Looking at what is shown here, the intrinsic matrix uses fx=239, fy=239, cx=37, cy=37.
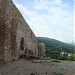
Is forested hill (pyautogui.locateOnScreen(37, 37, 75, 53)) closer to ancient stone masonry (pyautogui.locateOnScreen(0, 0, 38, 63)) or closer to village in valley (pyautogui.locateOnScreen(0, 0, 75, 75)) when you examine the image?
ancient stone masonry (pyautogui.locateOnScreen(0, 0, 38, 63))

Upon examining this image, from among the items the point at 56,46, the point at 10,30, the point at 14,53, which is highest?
the point at 10,30

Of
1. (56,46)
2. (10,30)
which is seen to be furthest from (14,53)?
(56,46)

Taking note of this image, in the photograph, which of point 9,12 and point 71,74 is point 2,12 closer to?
point 9,12

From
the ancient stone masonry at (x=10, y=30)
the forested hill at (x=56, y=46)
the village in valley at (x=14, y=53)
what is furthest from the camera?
the forested hill at (x=56, y=46)

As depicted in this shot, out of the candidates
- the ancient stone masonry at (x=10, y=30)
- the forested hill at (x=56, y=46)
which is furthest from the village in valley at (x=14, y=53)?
the forested hill at (x=56, y=46)

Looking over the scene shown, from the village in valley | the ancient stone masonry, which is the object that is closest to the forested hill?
the ancient stone masonry

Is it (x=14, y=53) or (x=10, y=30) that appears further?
(x=14, y=53)

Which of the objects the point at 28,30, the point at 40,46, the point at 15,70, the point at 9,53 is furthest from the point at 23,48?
the point at 40,46

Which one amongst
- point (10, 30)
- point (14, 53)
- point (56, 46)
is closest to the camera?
point (10, 30)

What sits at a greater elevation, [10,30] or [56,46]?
[10,30]

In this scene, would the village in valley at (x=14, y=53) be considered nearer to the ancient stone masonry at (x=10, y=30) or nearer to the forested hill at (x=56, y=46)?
the ancient stone masonry at (x=10, y=30)

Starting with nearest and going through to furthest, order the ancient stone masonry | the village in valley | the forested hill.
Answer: the village in valley
the ancient stone masonry
the forested hill

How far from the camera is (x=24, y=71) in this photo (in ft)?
33.0

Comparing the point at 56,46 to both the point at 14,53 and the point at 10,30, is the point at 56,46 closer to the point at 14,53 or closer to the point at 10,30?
the point at 14,53
